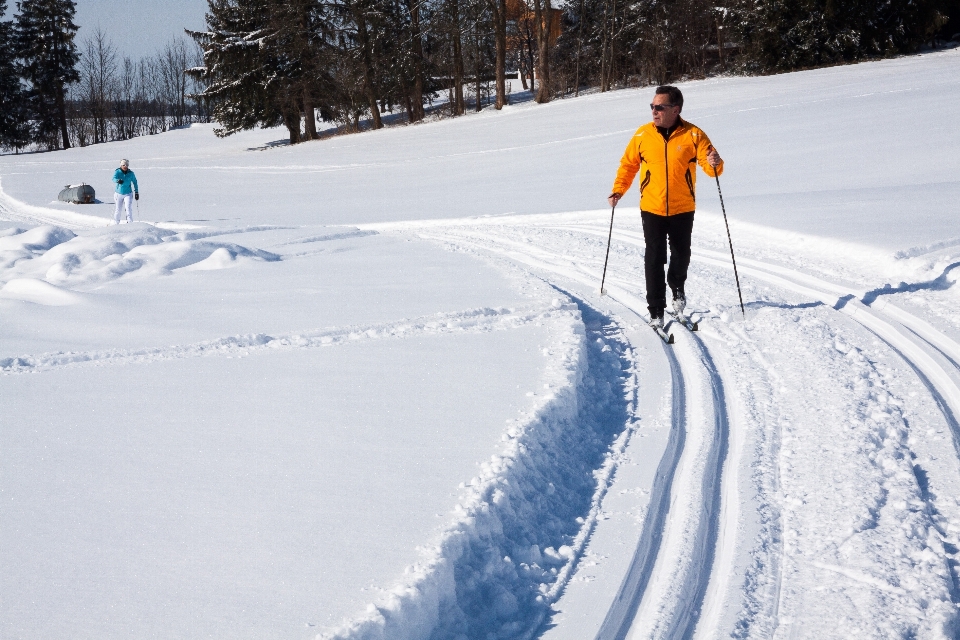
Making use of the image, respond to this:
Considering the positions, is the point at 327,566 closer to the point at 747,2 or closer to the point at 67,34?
the point at 747,2

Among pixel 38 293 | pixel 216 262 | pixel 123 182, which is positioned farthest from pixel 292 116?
pixel 38 293

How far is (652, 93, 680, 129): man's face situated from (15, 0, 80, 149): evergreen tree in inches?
2599

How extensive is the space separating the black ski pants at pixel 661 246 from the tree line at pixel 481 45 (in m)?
30.5

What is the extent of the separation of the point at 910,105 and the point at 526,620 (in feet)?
66.6

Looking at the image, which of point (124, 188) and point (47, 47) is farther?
point (47, 47)

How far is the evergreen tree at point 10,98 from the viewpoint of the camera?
60562 mm

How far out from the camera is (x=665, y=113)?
5.79 metres

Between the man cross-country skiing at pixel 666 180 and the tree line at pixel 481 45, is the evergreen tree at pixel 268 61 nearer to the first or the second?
the tree line at pixel 481 45

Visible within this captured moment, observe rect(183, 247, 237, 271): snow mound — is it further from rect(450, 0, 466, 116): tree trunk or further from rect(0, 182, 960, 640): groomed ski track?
rect(450, 0, 466, 116): tree trunk

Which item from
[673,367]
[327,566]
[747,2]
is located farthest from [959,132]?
[747,2]

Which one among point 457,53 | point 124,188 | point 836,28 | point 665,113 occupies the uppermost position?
point 457,53

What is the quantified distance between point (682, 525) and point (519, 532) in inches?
27.2

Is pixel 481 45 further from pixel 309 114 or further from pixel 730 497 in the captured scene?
pixel 730 497

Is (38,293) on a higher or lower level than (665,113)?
lower
